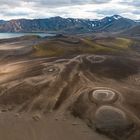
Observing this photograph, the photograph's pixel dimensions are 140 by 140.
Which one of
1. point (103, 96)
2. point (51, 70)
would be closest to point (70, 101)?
point (103, 96)

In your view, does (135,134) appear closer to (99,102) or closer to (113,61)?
(99,102)

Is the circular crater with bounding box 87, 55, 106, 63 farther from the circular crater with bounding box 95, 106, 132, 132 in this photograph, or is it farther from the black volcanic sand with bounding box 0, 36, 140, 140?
the circular crater with bounding box 95, 106, 132, 132

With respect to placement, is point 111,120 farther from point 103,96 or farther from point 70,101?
point 70,101

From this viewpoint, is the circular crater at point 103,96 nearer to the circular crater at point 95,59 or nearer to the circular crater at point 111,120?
the circular crater at point 111,120

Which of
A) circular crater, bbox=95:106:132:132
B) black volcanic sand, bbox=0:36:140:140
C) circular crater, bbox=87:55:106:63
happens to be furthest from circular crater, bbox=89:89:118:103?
circular crater, bbox=87:55:106:63

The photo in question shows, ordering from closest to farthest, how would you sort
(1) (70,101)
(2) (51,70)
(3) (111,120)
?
(3) (111,120), (1) (70,101), (2) (51,70)

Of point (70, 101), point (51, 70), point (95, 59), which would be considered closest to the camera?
point (70, 101)

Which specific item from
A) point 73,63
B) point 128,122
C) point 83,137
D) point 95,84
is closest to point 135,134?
point 128,122
